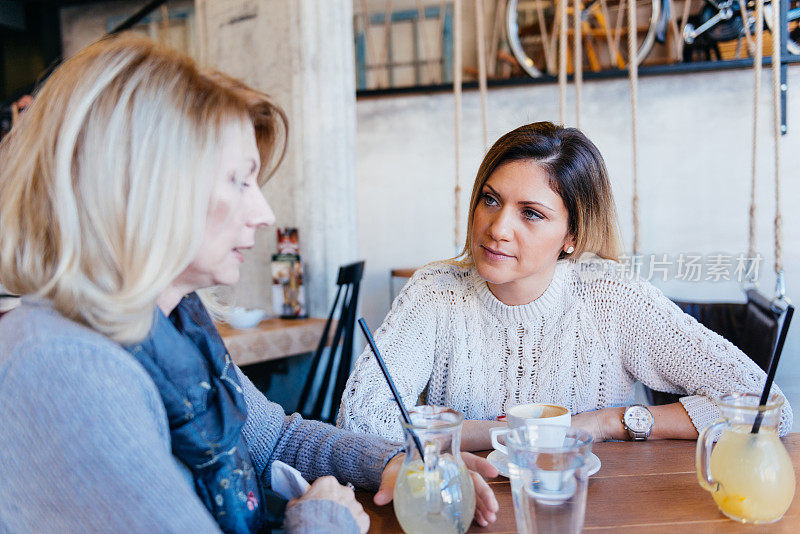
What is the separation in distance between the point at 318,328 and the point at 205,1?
1.75 metres

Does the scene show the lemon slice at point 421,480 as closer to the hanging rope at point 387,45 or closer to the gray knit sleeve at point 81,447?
the gray knit sleeve at point 81,447

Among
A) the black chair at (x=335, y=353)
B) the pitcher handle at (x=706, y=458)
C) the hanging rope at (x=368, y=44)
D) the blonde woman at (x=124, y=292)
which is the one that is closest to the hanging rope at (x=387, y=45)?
the hanging rope at (x=368, y=44)

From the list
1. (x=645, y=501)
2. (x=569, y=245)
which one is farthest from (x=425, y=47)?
(x=645, y=501)

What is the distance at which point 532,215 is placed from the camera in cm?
168

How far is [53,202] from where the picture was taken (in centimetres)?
85

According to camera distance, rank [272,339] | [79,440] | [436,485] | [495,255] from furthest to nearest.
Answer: [272,339] < [495,255] < [436,485] < [79,440]

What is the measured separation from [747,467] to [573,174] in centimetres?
90

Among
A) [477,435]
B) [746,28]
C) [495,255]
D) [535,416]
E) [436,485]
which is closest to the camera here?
[436,485]

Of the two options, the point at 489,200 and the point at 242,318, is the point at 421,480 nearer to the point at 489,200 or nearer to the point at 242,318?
the point at 489,200

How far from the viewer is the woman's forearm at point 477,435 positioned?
1.42m

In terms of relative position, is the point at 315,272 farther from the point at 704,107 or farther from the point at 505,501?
the point at 704,107

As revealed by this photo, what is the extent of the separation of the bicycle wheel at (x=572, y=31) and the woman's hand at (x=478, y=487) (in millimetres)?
3768

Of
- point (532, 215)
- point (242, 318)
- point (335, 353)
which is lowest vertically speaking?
point (335, 353)

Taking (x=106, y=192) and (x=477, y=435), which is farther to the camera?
(x=477, y=435)
